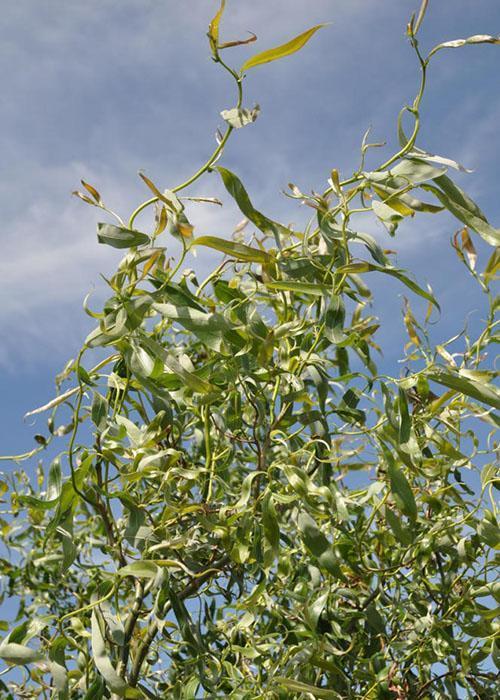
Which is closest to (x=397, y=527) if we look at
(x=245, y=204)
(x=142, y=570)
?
(x=142, y=570)

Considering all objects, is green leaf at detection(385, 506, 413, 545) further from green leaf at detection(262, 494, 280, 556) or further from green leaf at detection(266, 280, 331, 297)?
green leaf at detection(266, 280, 331, 297)

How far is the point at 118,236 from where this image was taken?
0.84 meters

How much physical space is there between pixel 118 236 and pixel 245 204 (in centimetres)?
15

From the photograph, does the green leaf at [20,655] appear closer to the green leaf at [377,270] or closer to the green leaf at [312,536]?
the green leaf at [312,536]

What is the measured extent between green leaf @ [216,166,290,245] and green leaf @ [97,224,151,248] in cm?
11

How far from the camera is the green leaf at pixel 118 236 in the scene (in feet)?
2.71

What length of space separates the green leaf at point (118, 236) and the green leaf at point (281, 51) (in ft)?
0.67

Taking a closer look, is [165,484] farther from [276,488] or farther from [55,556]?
[55,556]

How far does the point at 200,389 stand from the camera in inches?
34.2

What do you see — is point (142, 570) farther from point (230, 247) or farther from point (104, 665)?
point (230, 247)

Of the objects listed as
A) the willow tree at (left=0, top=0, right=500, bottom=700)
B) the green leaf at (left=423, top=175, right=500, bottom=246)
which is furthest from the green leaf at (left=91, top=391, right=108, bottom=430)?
the green leaf at (left=423, top=175, right=500, bottom=246)

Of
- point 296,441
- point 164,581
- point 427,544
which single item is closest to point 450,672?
point 427,544

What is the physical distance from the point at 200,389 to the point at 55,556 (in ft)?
1.98

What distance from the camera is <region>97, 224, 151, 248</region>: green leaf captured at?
0.83 meters
